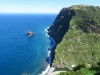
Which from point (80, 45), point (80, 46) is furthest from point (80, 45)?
point (80, 46)

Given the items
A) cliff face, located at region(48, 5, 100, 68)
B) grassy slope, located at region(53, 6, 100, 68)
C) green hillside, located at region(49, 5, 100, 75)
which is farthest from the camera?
grassy slope, located at region(53, 6, 100, 68)

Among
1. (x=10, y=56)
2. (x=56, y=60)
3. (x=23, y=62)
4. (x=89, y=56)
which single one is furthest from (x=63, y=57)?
(x=10, y=56)

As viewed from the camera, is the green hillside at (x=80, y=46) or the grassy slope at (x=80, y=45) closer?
the green hillside at (x=80, y=46)

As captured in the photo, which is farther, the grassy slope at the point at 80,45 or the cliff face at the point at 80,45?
the grassy slope at the point at 80,45

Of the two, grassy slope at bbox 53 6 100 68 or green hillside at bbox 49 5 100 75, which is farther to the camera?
grassy slope at bbox 53 6 100 68

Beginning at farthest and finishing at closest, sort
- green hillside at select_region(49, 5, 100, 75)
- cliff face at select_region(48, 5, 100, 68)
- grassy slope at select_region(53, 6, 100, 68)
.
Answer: grassy slope at select_region(53, 6, 100, 68)
cliff face at select_region(48, 5, 100, 68)
green hillside at select_region(49, 5, 100, 75)

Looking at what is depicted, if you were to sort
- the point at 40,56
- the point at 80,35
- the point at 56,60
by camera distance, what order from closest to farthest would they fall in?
the point at 56,60 < the point at 40,56 < the point at 80,35

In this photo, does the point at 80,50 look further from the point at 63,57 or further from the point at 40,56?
the point at 40,56

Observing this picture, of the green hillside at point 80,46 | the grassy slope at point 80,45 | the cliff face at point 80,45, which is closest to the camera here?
the green hillside at point 80,46

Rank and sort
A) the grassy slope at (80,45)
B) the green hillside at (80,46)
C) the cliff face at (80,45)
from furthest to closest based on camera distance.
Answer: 1. the grassy slope at (80,45)
2. the cliff face at (80,45)
3. the green hillside at (80,46)
